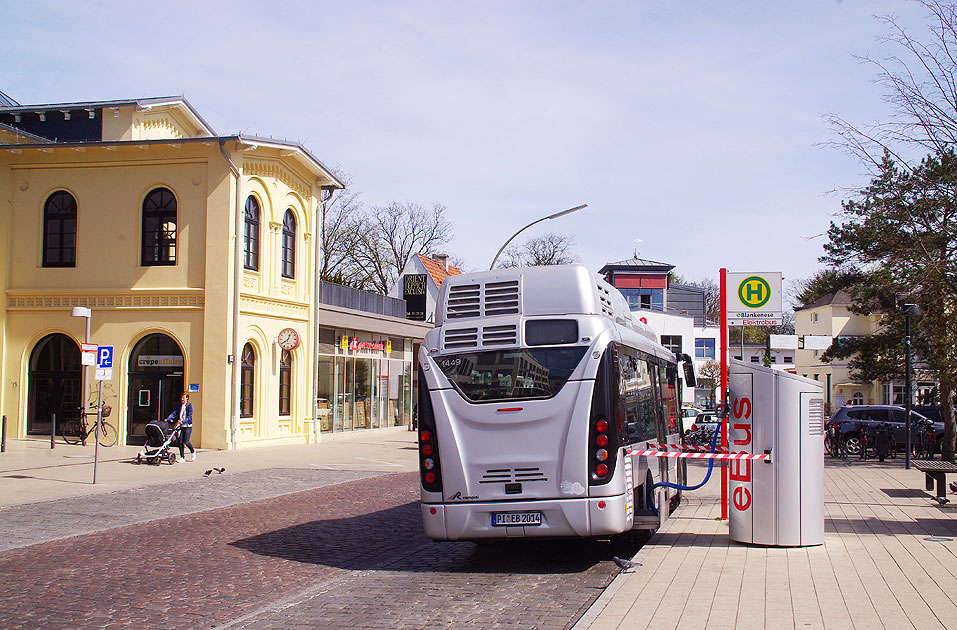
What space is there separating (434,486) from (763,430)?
3.41 metres

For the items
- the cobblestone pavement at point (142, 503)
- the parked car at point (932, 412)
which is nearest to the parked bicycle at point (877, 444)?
the parked car at point (932, 412)

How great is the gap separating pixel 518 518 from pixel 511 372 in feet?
4.60

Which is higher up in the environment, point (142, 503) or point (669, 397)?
point (669, 397)

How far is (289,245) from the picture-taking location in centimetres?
2978

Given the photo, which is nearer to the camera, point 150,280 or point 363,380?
point 150,280

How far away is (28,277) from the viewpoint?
27.5 metres

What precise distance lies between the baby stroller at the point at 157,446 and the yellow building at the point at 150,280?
12.0 ft

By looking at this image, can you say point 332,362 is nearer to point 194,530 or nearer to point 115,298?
point 115,298

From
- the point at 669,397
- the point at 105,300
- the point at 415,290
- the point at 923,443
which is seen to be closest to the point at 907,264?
the point at 923,443

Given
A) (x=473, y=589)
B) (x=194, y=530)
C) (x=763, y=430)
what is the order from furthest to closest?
(x=194, y=530) → (x=763, y=430) → (x=473, y=589)

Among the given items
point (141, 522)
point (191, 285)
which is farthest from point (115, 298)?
point (141, 522)

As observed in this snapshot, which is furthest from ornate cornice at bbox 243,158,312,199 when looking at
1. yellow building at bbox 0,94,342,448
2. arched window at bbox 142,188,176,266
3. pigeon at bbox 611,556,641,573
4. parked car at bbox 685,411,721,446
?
pigeon at bbox 611,556,641,573

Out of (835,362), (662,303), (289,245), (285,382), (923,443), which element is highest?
(662,303)

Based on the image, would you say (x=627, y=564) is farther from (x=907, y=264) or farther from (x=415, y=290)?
(x=415, y=290)
